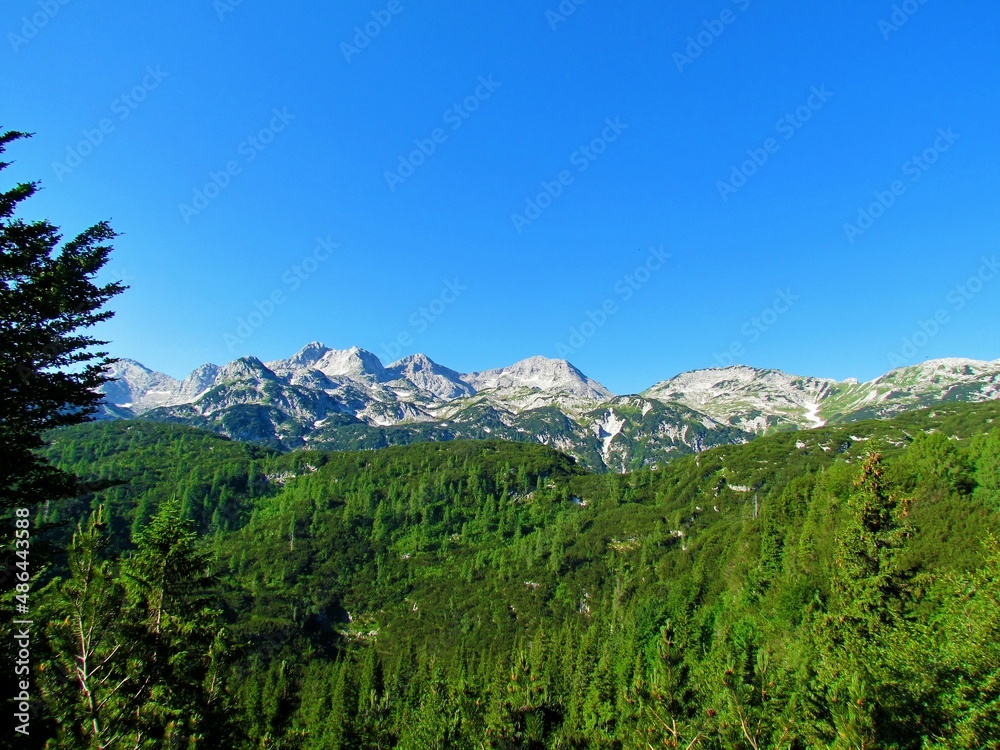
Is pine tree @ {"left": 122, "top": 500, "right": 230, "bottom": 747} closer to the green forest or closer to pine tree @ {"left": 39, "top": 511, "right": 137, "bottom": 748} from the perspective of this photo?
the green forest

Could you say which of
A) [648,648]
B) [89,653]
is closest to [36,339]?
[89,653]

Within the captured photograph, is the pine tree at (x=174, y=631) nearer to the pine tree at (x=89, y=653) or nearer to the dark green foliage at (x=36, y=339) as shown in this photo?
the pine tree at (x=89, y=653)

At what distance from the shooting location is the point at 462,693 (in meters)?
55.9

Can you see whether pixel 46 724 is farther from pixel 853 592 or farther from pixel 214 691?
pixel 853 592

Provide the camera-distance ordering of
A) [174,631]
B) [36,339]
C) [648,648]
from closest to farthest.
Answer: [36,339], [174,631], [648,648]

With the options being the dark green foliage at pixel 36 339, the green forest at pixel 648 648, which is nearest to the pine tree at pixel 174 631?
the green forest at pixel 648 648

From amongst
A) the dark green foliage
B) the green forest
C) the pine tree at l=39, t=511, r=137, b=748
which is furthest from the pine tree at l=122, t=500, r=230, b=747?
the dark green foliage

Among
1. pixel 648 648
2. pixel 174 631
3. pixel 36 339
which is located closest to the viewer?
pixel 36 339

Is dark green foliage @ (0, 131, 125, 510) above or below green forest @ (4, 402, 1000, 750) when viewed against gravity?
above

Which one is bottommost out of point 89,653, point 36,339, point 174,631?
point 174,631

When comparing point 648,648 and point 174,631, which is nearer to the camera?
point 174,631

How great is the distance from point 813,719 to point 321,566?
197 m

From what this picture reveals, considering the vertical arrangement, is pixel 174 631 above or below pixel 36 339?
below

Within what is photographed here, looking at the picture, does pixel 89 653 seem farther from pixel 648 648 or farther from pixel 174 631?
pixel 648 648
